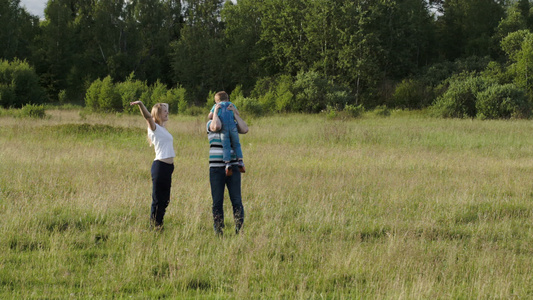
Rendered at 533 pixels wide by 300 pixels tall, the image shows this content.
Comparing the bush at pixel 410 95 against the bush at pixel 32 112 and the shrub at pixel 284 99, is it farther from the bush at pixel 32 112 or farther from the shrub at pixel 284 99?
the bush at pixel 32 112

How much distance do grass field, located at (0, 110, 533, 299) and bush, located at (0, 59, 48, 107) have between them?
→ 2383 cm

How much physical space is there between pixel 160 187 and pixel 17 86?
114 ft

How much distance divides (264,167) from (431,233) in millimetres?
6295

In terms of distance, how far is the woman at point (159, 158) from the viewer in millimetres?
6707

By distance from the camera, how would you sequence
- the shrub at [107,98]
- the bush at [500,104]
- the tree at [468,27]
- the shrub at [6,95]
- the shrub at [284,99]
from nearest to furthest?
the bush at [500,104] → the shrub at [6,95] → the shrub at [107,98] → the shrub at [284,99] → the tree at [468,27]

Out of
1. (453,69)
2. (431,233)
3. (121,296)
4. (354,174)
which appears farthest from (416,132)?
(453,69)

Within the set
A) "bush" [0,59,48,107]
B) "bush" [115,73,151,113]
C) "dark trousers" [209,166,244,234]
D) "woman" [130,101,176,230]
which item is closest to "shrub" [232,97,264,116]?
"bush" [115,73,151,113]

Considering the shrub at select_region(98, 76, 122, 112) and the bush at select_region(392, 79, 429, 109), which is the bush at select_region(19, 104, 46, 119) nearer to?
the shrub at select_region(98, 76, 122, 112)

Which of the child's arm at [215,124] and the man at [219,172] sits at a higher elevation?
the child's arm at [215,124]

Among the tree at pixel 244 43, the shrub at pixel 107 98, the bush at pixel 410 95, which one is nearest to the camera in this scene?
the shrub at pixel 107 98

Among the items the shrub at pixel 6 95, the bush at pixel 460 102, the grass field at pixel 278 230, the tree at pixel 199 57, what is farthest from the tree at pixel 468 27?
the shrub at pixel 6 95

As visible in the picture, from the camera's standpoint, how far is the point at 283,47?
171 feet

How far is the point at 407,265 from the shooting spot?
221 inches

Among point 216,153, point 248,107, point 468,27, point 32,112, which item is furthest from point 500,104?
point 216,153
